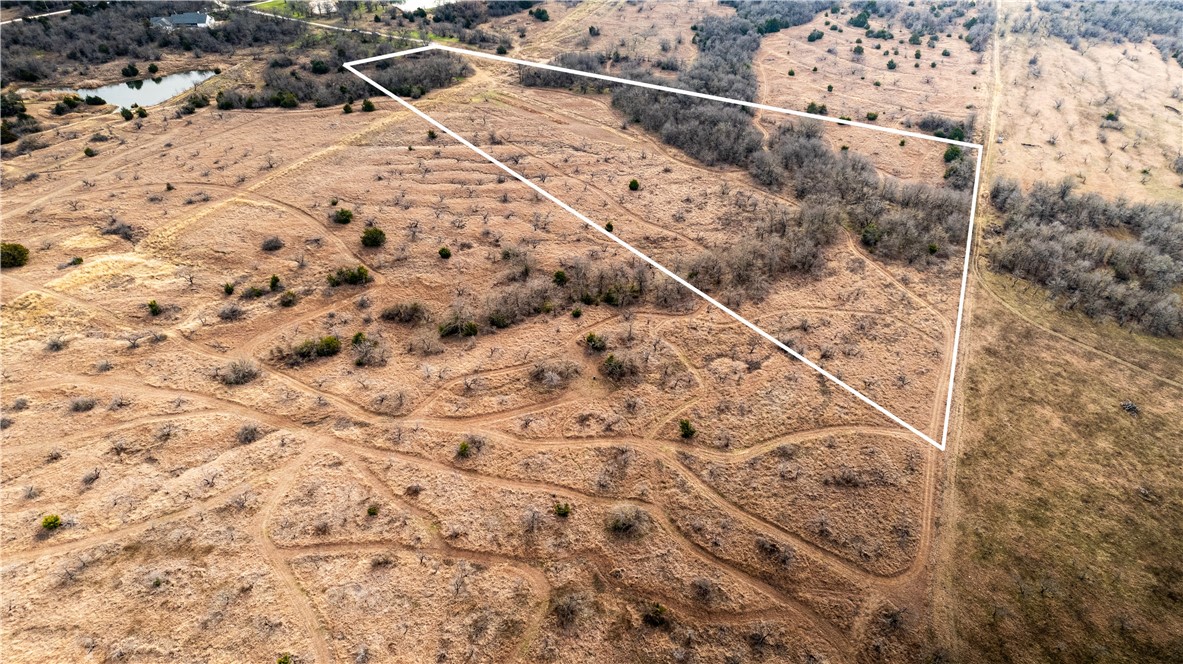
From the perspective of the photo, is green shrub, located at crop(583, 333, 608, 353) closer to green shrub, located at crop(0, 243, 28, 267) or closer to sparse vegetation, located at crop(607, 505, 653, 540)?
sparse vegetation, located at crop(607, 505, 653, 540)

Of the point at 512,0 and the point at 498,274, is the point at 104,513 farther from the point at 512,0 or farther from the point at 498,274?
the point at 512,0

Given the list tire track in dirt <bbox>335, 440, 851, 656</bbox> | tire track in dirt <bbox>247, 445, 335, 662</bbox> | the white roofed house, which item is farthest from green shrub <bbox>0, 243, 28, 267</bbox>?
the white roofed house

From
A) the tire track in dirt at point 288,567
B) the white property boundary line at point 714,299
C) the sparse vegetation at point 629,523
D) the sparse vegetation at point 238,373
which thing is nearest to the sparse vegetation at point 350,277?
the sparse vegetation at point 238,373

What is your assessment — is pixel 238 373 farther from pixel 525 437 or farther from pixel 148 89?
pixel 148 89

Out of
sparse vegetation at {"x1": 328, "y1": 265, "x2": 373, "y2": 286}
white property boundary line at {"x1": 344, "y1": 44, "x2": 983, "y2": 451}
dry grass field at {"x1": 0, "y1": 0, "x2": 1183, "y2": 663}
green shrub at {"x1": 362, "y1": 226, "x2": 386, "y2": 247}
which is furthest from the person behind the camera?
green shrub at {"x1": 362, "y1": 226, "x2": 386, "y2": 247}

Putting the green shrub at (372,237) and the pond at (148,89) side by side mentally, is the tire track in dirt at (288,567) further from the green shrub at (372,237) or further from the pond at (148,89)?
the pond at (148,89)

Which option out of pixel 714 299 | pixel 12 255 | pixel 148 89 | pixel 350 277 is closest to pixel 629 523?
pixel 714 299

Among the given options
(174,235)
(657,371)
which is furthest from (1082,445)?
(174,235)
